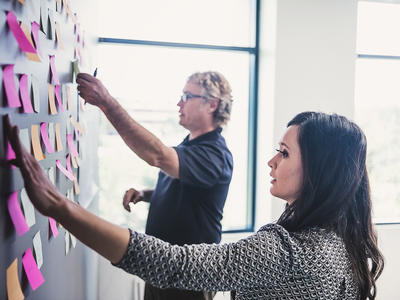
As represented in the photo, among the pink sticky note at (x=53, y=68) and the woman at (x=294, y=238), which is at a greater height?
the pink sticky note at (x=53, y=68)

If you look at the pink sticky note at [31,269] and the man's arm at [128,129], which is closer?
the pink sticky note at [31,269]

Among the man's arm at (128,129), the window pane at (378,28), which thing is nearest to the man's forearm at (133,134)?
the man's arm at (128,129)

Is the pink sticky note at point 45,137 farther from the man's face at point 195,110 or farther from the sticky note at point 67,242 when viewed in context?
the man's face at point 195,110

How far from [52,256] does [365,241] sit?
811 millimetres

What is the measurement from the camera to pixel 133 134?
1.24 meters

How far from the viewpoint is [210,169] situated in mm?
1554

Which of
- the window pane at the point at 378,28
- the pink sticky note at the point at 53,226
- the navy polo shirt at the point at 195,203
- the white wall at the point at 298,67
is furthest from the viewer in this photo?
the window pane at the point at 378,28

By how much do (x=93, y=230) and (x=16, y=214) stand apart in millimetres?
135

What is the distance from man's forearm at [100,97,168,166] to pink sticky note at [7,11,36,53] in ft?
1.34

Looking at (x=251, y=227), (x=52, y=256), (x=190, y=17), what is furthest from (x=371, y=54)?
(x=52, y=256)

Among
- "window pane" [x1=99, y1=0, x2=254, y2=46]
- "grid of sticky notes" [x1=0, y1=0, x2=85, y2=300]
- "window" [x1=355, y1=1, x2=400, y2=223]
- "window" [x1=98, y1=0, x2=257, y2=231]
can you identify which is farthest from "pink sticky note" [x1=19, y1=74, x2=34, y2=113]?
"window" [x1=355, y1=1, x2=400, y2=223]

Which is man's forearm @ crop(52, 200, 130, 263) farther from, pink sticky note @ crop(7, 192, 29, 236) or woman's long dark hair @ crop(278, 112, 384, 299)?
woman's long dark hair @ crop(278, 112, 384, 299)

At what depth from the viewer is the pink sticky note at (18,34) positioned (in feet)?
1.96

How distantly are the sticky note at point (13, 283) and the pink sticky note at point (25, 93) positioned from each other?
0.27 metres
